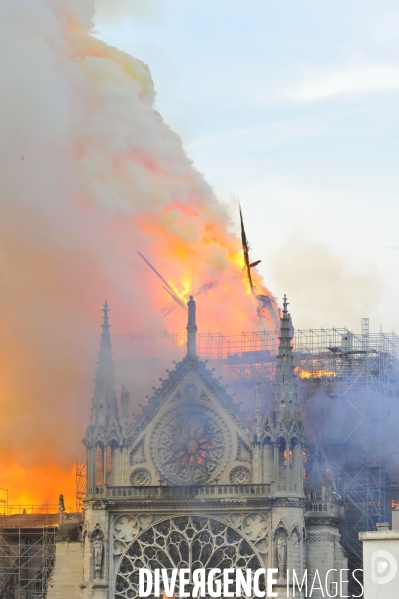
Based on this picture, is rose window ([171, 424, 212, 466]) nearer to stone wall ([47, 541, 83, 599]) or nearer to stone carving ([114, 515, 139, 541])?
stone carving ([114, 515, 139, 541])

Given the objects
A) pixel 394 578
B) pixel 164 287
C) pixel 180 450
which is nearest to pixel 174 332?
pixel 164 287

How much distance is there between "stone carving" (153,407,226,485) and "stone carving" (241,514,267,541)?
7.77 ft

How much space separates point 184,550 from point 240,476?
140 inches

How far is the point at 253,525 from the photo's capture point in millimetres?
82312

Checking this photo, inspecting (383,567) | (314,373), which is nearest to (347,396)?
(314,373)

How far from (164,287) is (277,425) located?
37.7 feet

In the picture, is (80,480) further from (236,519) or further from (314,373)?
(236,519)

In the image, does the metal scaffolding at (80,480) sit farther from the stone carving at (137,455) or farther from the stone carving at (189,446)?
the stone carving at (189,446)

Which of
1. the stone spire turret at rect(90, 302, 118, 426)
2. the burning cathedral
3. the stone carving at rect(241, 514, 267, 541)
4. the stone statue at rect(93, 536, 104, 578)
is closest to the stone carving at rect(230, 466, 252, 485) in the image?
the burning cathedral

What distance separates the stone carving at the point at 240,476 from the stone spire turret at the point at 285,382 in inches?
99.0

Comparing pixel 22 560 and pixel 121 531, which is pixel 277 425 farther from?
pixel 22 560

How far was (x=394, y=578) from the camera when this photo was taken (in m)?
64.4

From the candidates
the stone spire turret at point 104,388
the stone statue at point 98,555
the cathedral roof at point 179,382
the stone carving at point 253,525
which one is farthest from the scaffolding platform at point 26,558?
the stone carving at point 253,525

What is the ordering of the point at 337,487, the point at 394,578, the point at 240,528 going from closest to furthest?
1. the point at 394,578
2. the point at 240,528
3. the point at 337,487
